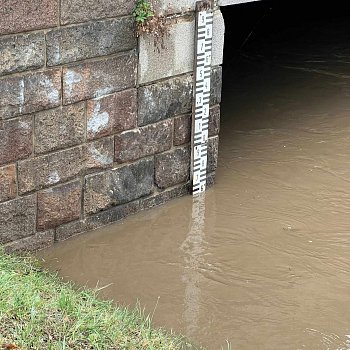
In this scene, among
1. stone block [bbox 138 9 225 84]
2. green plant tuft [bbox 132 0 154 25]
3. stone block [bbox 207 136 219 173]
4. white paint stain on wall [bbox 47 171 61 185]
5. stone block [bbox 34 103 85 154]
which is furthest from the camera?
stone block [bbox 207 136 219 173]

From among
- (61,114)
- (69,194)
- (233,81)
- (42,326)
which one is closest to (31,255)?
(69,194)

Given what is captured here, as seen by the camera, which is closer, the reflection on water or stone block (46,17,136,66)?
the reflection on water

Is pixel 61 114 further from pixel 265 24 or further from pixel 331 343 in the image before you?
pixel 265 24

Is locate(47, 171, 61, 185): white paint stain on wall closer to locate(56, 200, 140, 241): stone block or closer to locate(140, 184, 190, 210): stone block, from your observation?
locate(56, 200, 140, 241): stone block

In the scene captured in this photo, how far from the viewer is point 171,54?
604 centimetres

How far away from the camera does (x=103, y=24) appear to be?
5535 mm

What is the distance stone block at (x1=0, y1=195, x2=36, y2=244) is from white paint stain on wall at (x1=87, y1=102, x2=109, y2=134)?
0.58 meters

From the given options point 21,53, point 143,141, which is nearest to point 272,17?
point 143,141

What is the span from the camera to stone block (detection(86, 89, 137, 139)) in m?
5.68

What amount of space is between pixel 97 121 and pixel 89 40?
53 centimetres

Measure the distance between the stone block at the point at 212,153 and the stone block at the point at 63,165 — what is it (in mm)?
959

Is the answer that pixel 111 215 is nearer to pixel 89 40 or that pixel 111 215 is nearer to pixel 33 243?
pixel 33 243

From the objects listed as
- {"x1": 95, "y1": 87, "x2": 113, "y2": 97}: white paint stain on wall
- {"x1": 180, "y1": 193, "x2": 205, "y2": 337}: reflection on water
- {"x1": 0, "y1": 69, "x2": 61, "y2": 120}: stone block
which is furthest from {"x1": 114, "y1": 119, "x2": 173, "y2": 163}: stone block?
{"x1": 0, "y1": 69, "x2": 61, "y2": 120}: stone block

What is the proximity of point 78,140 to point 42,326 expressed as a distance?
186cm
